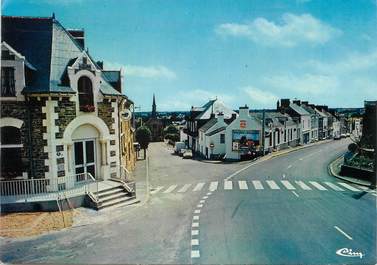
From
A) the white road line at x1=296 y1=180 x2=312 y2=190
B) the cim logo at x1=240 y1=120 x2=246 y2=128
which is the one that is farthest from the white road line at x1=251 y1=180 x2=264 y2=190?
the cim logo at x1=240 y1=120 x2=246 y2=128

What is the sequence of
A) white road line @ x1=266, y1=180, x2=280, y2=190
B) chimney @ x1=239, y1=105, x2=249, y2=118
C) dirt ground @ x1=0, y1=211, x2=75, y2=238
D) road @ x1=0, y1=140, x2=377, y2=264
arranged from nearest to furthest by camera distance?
1. road @ x1=0, y1=140, x2=377, y2=264
2. dirt ground @ x1=0, y1=211, x2=75, y2=238
3. white road line @ x1=266, y1=180, x2=280, y2=190
4. chimney @ x1=239, y1=105, x2=249, y2=118

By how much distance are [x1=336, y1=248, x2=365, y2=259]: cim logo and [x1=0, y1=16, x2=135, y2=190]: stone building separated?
12612 mm

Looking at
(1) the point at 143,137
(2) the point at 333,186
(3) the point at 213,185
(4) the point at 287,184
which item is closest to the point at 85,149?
(3) the point at 213,185

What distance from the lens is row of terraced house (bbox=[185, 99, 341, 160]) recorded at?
128ft

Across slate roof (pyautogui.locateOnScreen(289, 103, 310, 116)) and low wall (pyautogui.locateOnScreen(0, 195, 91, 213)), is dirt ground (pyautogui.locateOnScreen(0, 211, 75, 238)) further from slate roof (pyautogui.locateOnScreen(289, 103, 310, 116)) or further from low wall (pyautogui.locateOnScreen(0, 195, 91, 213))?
slate roof (pyautogui.locateOnScreen(289, 103, 310, 116))

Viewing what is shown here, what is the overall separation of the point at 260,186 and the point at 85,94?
11.9m

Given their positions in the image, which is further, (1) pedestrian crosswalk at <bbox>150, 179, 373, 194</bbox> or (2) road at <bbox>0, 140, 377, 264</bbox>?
(1) pedestrian crosswalk at <bbox>150, 179, 373, 194</bbox>

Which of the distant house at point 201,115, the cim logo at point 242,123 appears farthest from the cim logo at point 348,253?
the distant house at point 201,115

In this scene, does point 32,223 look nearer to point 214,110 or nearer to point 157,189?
point 157,189

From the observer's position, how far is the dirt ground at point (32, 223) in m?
12.0

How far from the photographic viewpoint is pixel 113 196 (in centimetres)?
1608

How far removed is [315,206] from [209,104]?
40965mm

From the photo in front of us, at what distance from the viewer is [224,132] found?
136ft

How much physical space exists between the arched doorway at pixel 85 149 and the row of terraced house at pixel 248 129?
2362 cm
